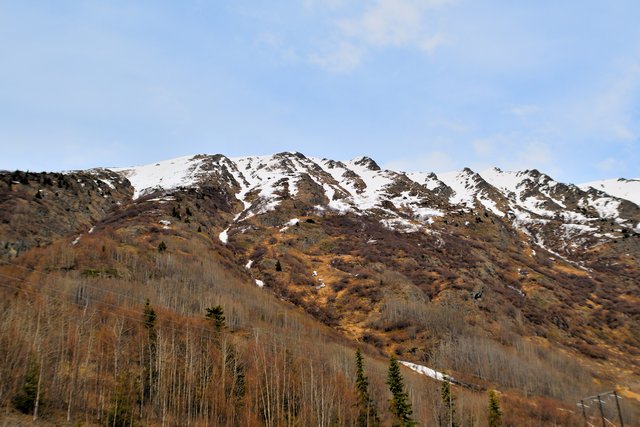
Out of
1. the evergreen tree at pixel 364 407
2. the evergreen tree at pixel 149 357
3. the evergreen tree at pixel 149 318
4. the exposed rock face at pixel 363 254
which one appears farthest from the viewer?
the exposed rock face at pixel 363 254

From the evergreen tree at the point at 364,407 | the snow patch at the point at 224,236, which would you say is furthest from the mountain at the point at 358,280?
the evergreen tree at the point at 364,407

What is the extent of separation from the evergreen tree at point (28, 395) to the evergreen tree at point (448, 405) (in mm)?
45158

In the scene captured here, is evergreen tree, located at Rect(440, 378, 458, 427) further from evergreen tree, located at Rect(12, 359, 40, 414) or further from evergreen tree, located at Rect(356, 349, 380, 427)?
evergreen tree, located at Rect(12, 359, 40, 414)

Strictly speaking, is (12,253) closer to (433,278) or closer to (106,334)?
(106,334)

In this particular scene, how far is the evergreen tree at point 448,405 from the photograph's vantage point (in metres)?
59.8

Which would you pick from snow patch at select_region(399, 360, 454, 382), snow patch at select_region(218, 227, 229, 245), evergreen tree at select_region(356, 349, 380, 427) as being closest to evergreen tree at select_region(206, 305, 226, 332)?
evergreen tree at select_region(356, 349, 380, 427)

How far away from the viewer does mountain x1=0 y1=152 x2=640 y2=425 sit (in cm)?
8344

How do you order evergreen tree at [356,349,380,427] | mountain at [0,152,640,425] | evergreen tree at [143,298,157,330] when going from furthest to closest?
mountain at [0,152,640,425], evergreen tree at [143,298,157,330], evergreen tree at [356,349,380,427]

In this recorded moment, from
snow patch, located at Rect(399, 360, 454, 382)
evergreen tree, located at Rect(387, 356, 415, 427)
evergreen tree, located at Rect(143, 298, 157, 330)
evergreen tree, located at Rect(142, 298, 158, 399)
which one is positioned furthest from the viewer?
snow patch, located at Rect(399, 360, 454, 382)

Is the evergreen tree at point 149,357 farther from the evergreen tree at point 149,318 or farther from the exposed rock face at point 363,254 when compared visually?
the exposed rock face at point 363,254

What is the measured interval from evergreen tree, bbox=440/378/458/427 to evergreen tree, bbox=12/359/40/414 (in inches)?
1778

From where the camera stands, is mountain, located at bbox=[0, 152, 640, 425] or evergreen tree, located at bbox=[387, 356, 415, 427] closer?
evergreen tree, located at bbox=[387, 356, 415, 427]

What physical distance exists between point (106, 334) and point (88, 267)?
109 ft

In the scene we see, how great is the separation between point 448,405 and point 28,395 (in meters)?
48.3
